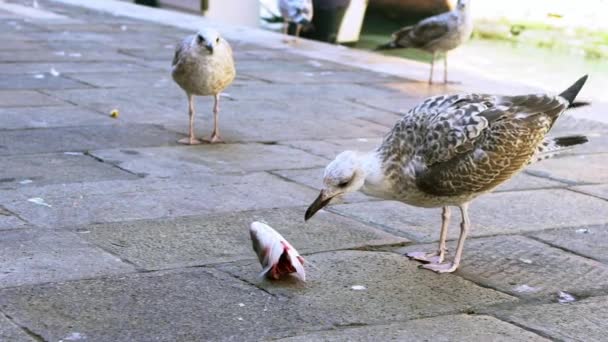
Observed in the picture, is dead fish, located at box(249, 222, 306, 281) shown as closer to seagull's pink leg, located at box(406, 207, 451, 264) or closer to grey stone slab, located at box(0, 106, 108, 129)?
seagull's pink leg, located at box(406, 207, 451, 264)

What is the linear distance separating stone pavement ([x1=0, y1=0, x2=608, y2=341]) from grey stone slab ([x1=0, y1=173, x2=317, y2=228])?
2 cm

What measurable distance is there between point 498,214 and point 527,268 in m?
1.16

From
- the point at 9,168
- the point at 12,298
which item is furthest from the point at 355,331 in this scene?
the point at 9,168

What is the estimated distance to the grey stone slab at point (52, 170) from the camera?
275 inches

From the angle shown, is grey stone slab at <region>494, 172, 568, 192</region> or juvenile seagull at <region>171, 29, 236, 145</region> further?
juvenile seagull at <region>171, 29, 236, 145</region>

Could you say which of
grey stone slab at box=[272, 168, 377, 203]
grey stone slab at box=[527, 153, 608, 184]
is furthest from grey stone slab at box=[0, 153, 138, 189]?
grey stone slab at box=[527, 153, 608, 184]

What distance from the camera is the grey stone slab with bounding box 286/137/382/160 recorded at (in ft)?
27.7

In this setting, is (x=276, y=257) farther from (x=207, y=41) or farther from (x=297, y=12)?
(x=297, y=12)

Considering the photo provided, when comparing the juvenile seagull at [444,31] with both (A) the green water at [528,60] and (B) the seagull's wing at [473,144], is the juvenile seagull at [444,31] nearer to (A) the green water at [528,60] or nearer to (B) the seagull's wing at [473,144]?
(A) the green water at [528,60]

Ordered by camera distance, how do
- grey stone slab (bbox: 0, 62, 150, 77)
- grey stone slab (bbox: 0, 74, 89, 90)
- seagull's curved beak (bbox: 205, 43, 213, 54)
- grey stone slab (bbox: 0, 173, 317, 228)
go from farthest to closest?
grey stone slab (bbox: 0, 62, 150, 77) < grey stone slab (bbox: 0, 74, 89, 90) < seagull's curved beak (bbox: 205, 43, 213, 54) < grey stone slab (bbox: 0, 173, 317, 228)

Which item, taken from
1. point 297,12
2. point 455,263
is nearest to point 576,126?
point 455,263

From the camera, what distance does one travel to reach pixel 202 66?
27.8ft

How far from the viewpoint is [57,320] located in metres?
4.54

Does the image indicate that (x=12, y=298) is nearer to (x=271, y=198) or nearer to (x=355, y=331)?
(x=355, y=331)
